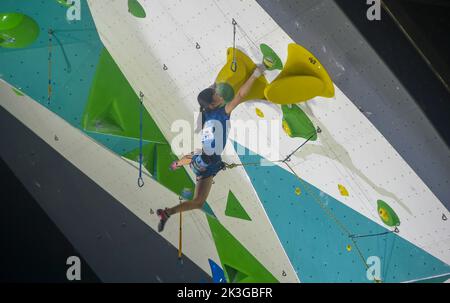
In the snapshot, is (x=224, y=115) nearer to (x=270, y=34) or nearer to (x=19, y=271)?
(x=270, y=34)

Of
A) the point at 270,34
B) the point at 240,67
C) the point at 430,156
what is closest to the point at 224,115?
the point at 240,67

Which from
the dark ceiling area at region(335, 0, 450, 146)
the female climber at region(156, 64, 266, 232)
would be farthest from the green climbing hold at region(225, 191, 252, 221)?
the dark ceiling area at region(335, 0, 450, 146)

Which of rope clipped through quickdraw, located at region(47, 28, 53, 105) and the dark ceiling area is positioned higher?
rope clipped through quickdraw, located at region(47, 28, 53, 105)

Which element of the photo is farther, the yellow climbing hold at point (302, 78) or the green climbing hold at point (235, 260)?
the green climbing hold at point (235, 260)

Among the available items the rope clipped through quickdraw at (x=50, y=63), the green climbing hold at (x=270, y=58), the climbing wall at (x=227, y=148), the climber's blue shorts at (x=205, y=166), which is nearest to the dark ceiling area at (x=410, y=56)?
the climbing wall at (x=227, y=148)

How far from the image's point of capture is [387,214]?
2.73 meters

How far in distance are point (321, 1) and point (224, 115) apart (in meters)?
0.65

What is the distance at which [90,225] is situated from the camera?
9.96 feet

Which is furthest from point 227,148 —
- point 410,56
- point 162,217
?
point 410,56

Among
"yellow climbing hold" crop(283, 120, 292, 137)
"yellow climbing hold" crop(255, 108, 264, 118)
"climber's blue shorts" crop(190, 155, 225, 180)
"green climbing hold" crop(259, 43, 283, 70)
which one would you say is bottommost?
"climber's blue shorts" crop(190, 155, 225, 180)

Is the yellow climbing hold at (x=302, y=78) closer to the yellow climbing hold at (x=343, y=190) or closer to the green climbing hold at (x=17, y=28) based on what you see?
the yellow climbing hold at (x=343, y=190)

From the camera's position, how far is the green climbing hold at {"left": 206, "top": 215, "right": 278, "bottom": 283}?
9.62ft

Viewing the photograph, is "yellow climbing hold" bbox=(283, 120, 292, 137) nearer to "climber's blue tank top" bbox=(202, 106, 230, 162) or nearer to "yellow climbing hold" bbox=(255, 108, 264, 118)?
"yellow climbing hold" bbox=(255, 108, 264, 118)

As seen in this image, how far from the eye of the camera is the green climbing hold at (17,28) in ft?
9.78
